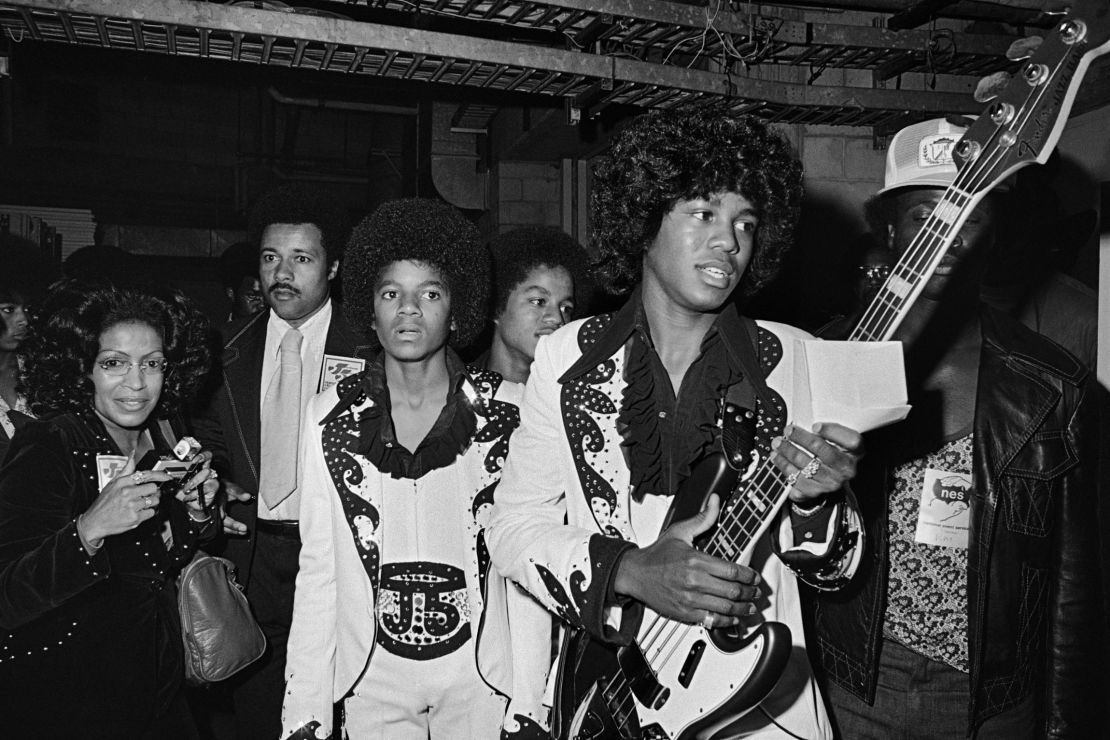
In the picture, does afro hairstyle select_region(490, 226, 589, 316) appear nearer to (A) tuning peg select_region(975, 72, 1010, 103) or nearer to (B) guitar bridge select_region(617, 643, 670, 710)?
(A) tuning peg select_region(975, 72, 1010, 103)

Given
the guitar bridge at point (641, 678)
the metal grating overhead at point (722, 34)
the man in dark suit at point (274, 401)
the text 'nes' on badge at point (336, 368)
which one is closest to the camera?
the guitar bridge at point (641, 678)

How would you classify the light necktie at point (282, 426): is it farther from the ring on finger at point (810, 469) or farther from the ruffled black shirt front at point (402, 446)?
the ring on finger at point (810, 469)

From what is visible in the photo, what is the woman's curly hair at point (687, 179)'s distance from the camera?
2.36 m

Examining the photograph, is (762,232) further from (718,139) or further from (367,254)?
(367,254)

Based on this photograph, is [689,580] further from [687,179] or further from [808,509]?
[687,179]

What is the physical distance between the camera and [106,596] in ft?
9.58

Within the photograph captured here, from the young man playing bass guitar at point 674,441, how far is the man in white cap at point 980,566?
616mm

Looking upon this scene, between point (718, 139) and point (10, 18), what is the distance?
2.54 m

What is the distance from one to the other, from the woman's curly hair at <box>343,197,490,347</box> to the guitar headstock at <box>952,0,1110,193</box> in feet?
6.37

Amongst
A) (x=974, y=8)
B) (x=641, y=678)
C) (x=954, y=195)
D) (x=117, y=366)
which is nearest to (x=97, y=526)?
(x=117, y=366)

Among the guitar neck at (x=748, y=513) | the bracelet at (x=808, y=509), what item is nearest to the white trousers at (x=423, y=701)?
the guitar neck at (x=748, y=513)

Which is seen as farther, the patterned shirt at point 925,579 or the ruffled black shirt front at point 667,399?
the patterned shirt at point 925,579

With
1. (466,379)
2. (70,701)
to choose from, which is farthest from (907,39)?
(70,701)

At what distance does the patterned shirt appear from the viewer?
8.66ft
